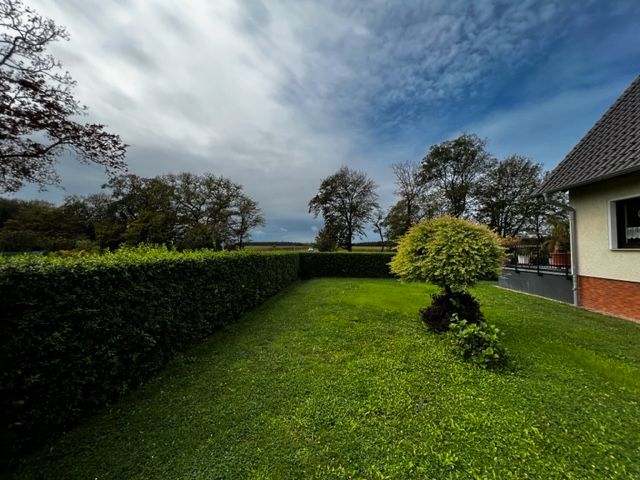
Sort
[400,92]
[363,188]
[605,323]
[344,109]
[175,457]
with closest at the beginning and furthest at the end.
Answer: [175,457] → [605,323] → [400,92] → [344,109] → [363,188]

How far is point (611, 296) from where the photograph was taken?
6.72 meters

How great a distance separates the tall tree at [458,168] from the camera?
2409cm

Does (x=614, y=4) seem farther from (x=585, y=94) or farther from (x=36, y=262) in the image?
(x=36, y=262)

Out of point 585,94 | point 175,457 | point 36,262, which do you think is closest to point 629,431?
point 175,457

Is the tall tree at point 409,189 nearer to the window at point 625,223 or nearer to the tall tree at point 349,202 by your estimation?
the tall tree at point 349,202

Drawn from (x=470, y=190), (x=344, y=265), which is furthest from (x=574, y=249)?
→ (x=470, y=190)

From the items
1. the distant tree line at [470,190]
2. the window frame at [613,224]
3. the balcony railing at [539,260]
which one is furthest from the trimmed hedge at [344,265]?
the window frame at [613,224]

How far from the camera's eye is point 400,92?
9.43 meters

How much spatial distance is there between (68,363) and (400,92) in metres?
10.8

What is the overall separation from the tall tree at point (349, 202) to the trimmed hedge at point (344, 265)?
13.2 metres

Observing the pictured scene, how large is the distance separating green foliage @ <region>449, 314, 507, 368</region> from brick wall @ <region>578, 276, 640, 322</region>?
16.3 ft

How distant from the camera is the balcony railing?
29.4 ft

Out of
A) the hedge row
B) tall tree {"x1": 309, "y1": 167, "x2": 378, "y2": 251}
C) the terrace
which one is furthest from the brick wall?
tall tree {"x1": 309, "y1": 167, "x2": 378, "y2": 251}

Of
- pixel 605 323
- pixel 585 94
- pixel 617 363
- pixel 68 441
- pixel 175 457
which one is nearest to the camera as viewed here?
pixel 175 457
